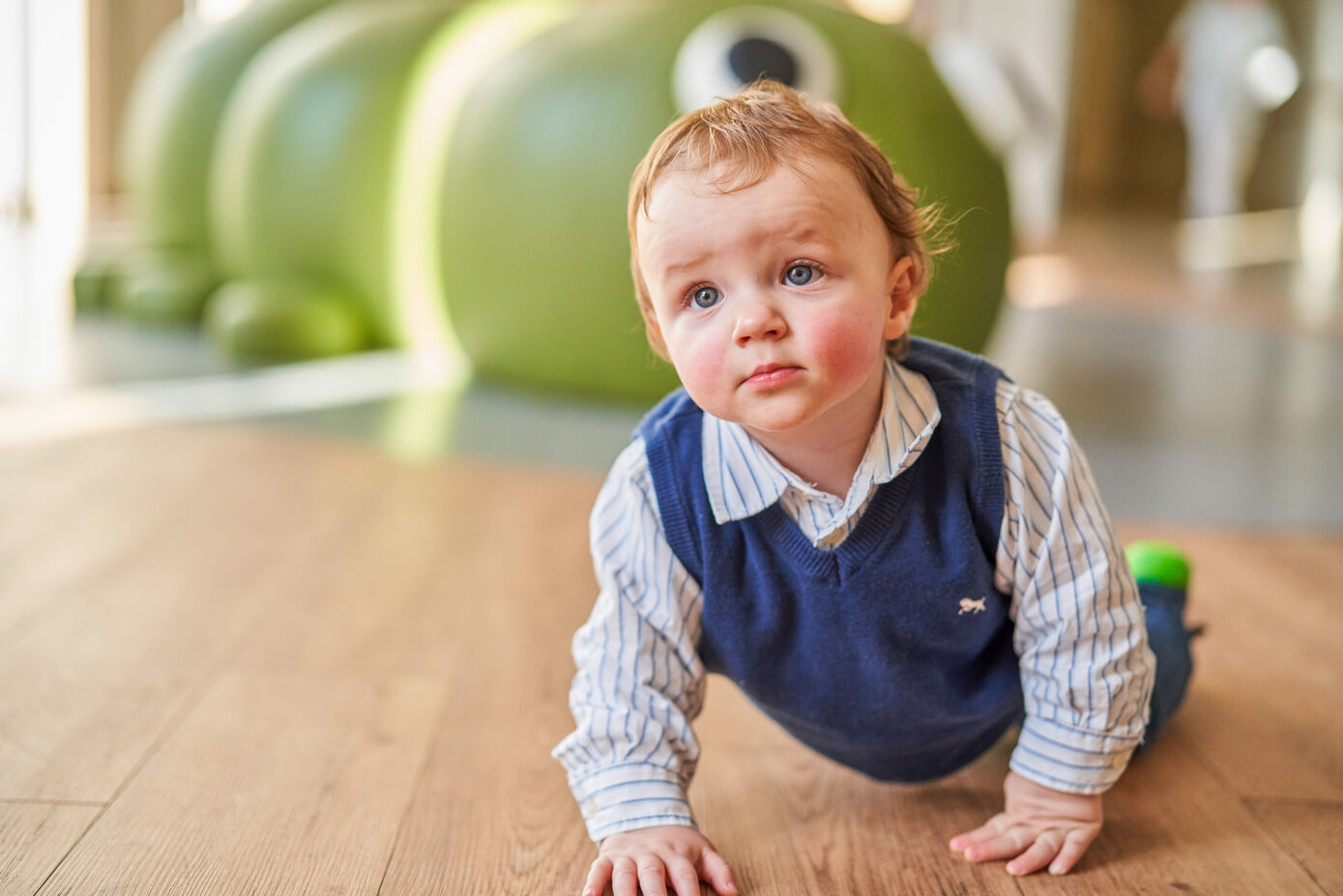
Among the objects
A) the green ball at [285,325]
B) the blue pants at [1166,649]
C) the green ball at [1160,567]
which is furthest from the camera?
the green ball at [285,325]

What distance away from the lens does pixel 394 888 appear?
32.0 inches

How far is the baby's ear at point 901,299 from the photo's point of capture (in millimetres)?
817

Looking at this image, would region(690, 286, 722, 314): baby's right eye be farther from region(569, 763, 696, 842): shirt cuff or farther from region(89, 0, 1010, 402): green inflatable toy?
region(89, 0, 1010, 402): green inflatable toy

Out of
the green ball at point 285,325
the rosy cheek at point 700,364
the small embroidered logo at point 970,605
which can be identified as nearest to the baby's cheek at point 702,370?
the rosy cheek at point 700,364

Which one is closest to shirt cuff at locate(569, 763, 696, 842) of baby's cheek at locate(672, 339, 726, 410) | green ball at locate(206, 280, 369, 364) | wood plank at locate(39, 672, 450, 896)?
wood plank at locate(39, 672, 450, 896)

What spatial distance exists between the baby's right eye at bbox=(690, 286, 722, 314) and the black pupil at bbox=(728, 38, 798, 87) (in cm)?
143

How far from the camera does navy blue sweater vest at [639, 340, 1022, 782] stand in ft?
2.72

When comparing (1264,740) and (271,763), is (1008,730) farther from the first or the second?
(271,763)

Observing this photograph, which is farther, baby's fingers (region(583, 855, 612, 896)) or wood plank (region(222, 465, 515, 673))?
wood plank (region(222, 465, 515, 673))

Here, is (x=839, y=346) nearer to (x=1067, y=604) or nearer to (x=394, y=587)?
(x=1067, y=604)

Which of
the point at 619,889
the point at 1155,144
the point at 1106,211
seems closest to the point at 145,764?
the point at 619,889

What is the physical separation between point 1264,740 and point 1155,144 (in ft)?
28.3

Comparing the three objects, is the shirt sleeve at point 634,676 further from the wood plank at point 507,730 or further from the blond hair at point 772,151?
the blond hair at point 772,151

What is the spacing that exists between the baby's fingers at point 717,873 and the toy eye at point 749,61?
1.50 m
